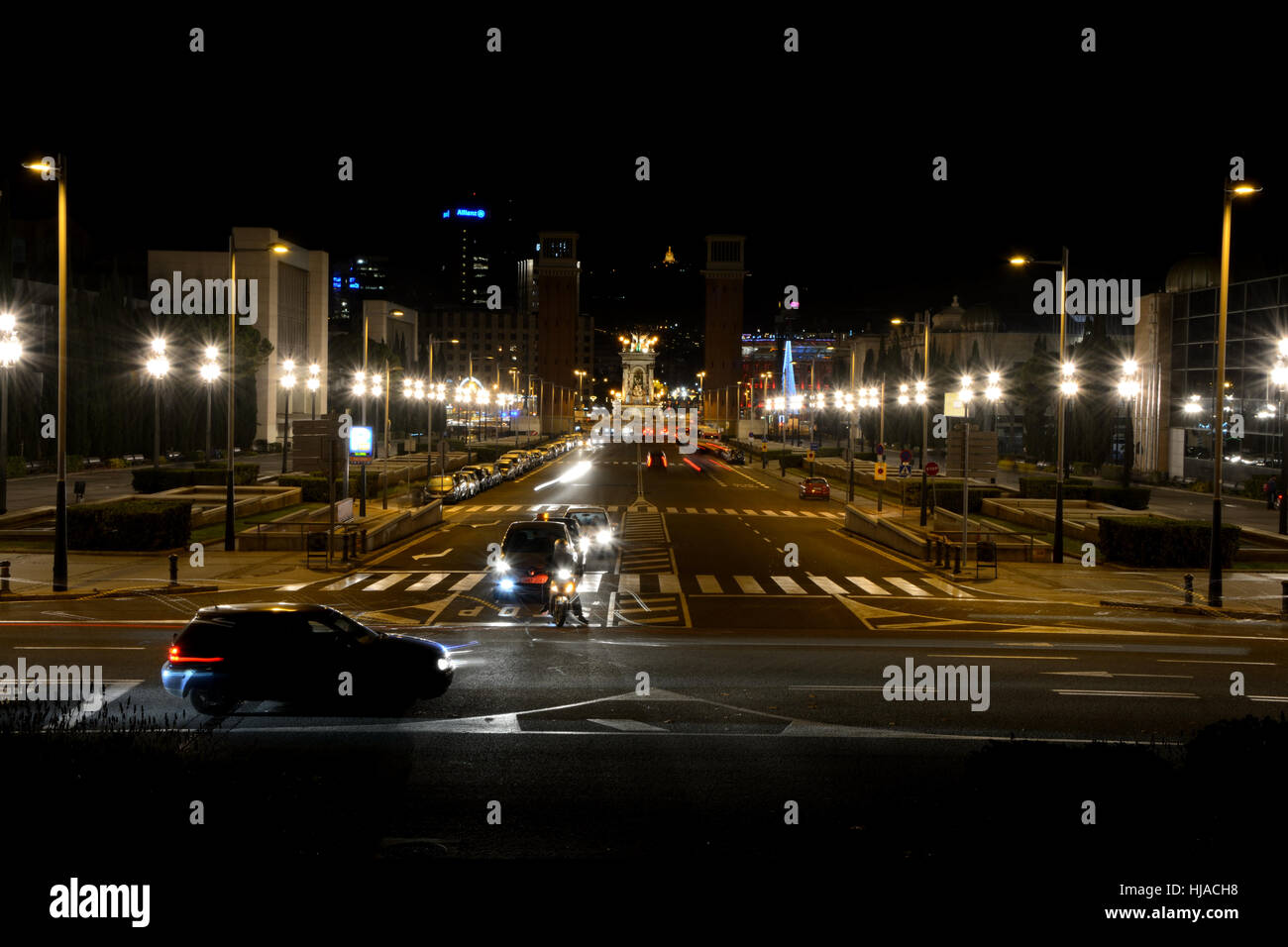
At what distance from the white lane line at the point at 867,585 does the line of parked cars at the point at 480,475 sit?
21.9 metres

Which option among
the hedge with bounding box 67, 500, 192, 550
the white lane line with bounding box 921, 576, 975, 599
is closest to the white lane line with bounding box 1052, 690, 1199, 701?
the white lane line with bounding box 921, 576, 975, 599

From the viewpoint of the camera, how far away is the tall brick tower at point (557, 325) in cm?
16575

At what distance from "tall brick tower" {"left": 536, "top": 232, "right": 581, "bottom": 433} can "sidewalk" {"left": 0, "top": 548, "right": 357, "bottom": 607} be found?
133 metres

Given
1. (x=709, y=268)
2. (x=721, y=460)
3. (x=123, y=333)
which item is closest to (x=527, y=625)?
(x=123, y=333)

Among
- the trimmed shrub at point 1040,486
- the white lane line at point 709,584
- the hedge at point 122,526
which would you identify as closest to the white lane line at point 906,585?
the white lane line at point 709,584

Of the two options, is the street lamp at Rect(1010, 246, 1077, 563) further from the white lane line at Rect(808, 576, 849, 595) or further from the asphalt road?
the white lane line at Rect(808, 576, 849, 595)

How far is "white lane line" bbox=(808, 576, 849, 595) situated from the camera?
26.4m

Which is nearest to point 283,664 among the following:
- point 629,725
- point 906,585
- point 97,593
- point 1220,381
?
point 629,725

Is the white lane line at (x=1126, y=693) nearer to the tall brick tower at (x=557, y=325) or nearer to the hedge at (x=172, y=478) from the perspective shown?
A: the hedge at (x=172, y=478)

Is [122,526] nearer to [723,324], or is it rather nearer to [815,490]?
[815,490]

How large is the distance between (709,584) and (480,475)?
34668 millimetres

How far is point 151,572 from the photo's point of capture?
2684cm
